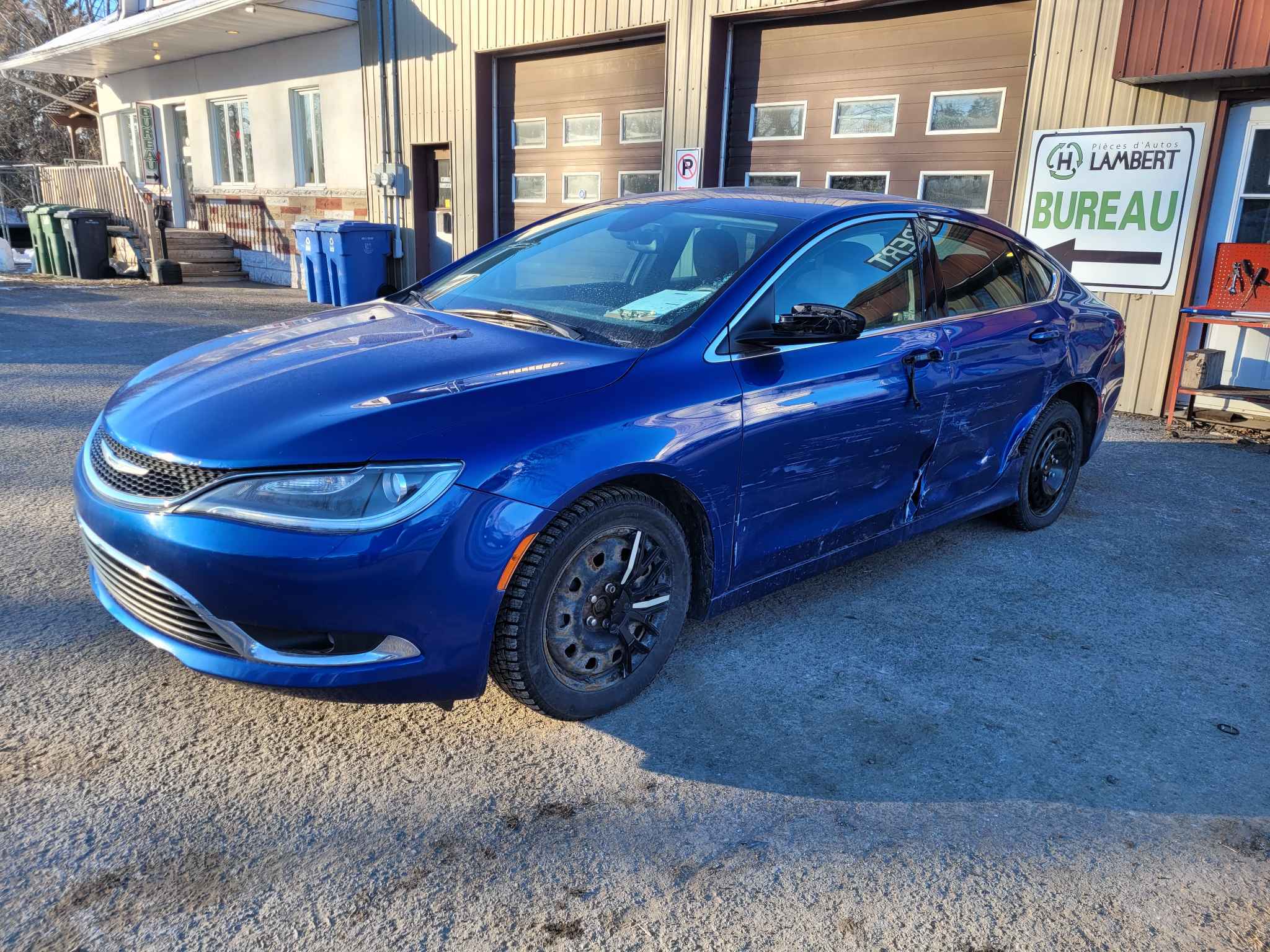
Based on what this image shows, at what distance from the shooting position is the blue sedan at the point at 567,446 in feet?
7.63

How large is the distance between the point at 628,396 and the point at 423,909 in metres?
1.44

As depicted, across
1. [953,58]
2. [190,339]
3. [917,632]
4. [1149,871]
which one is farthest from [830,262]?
[190,339]

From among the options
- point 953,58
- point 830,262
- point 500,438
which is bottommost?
point 500,438

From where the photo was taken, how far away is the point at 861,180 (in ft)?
30.1

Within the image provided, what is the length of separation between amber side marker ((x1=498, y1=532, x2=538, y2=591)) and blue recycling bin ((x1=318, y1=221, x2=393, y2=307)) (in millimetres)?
11127

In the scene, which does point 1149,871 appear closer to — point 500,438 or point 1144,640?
point 1144,640

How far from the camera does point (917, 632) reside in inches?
141

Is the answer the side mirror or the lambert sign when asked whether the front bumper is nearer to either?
the side mirror

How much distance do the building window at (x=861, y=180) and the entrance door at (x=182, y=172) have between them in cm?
1427

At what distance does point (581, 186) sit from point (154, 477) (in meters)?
9.73

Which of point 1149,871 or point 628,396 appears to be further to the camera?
point 628,396


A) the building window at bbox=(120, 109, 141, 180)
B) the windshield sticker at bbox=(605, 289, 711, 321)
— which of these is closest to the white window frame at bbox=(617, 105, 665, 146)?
the windshield sticker at bbox=(605, 289, 711, 321)

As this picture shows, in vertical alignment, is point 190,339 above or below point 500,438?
below

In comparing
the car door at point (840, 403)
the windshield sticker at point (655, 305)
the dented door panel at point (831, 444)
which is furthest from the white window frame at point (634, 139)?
the windshield sticker at point (655, 305)
